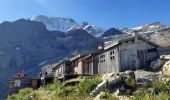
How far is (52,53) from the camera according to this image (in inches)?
7653

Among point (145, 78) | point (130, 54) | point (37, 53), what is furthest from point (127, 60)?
point (37, 53)

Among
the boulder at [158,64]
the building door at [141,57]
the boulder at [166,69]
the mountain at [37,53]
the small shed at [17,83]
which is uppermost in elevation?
the mountain at [37,53]

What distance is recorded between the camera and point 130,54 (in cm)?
4516

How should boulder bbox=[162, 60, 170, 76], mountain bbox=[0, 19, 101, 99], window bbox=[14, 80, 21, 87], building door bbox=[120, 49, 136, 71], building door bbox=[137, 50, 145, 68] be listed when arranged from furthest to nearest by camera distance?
mountain bbox=[0, 19, 101, 99]
window bbox=[14, 80, 21, 87]
building door bbox=[137, 50, 145, 68]
building door bbox=[120, 49, 136, 71]
boulder bbox=[162, 60, 170, 76]

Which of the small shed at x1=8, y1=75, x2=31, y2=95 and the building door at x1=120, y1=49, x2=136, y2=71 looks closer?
the building door at x1=120, y1=49, x2=136, y2=71

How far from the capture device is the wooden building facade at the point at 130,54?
147 feet

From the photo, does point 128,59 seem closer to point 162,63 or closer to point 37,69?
point 162,63

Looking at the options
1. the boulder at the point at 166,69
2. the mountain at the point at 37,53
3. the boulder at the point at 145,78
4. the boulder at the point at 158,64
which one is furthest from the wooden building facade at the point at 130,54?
the mountain at the point at 37,53

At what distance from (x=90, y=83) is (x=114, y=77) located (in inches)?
108

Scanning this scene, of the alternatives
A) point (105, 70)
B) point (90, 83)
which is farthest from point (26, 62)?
point (90, 83)

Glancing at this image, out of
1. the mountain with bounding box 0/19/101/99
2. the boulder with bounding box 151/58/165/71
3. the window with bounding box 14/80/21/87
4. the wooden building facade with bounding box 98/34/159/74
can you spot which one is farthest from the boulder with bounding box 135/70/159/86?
the mountain with bounding box 0/19/101/99

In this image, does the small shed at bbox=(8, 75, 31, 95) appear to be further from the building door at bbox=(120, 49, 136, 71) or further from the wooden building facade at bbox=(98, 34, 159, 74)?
the building door at bbox=(120, 49, 136, 71)

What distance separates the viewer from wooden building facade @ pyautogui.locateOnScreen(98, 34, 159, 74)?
147ft

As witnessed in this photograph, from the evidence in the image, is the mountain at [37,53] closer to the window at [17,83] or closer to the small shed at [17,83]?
the small shed at [17,83]
